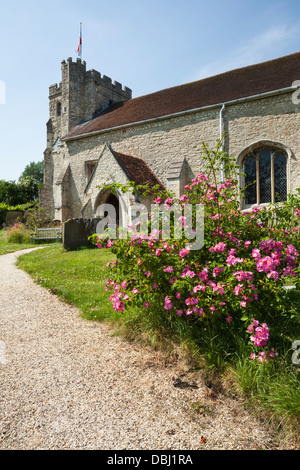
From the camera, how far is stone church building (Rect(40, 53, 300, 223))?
1297 cm

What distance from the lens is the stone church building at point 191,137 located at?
13.0 metres

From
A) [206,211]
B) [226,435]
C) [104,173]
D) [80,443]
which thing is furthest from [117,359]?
[104,173]

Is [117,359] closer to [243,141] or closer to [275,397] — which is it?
[275,397]

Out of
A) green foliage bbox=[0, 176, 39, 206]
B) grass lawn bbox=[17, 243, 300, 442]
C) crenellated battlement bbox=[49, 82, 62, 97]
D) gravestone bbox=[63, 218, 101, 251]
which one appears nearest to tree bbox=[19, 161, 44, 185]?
green foliage bbox=[0, 176, 39, 206]

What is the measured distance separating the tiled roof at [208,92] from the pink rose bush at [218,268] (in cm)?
1180

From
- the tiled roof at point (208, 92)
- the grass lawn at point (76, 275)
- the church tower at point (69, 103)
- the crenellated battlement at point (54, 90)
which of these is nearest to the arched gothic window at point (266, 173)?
the tiled roof at point (208, 92)

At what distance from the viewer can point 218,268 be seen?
3.15 m

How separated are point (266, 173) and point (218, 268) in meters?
11.7

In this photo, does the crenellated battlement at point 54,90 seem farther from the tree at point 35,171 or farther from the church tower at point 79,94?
the tree at point 35,171

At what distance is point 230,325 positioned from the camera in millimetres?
3682

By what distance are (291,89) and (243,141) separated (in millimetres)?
2676
